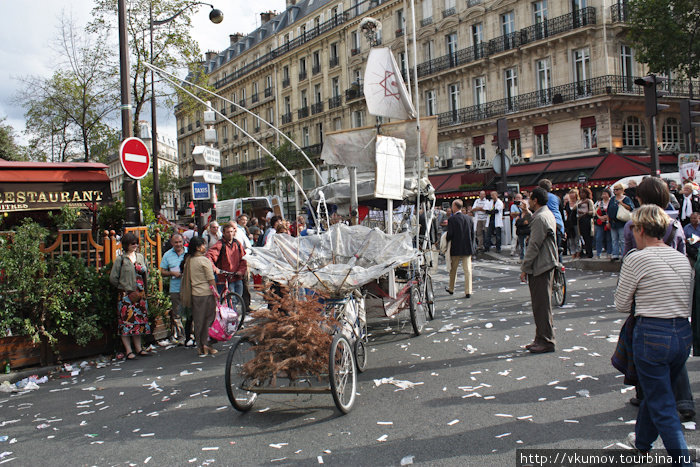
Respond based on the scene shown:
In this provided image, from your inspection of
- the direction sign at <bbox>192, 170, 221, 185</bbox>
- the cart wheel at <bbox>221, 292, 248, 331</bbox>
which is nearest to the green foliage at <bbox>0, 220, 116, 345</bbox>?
the cart wheel at <bbox>221, 292, 248, 331</bbox>

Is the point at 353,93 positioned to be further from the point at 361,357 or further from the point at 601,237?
the point at 361,357

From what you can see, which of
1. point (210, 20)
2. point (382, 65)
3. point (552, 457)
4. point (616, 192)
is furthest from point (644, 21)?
point (552, 457)

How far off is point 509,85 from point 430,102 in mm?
6723

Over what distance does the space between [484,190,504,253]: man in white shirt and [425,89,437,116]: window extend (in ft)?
71.8

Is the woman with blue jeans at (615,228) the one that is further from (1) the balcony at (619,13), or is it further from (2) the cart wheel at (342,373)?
(1) the balcony at (619,13)

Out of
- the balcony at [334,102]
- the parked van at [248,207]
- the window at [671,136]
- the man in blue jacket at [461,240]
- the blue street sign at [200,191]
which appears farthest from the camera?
the balcony at [334,102]

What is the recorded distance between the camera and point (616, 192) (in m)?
12.7

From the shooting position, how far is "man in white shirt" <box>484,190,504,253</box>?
18047 millimetres

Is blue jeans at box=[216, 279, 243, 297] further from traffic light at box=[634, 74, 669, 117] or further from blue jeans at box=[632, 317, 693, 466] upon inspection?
traffic light at box=[634, 74, 669, 117]

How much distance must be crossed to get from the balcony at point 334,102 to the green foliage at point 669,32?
2573 cm

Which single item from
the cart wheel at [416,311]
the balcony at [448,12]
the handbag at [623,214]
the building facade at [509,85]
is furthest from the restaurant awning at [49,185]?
the balcony at [448,12]

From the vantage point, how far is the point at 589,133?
30.2 meters

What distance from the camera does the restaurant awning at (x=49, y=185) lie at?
10688mm

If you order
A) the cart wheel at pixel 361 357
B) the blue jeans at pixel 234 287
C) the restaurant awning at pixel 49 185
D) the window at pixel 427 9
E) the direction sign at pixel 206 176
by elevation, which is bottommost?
the cart wheel at pixel 361 357
